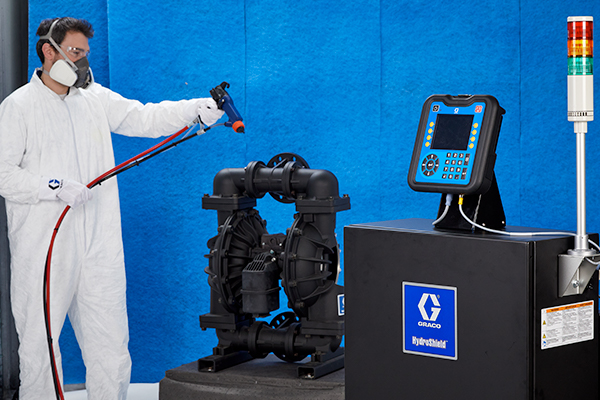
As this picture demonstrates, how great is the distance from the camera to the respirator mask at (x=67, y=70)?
2.83 metres

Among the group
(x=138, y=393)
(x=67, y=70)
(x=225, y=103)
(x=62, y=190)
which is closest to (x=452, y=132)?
(x=225, y=103)

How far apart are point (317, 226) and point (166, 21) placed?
1.52m

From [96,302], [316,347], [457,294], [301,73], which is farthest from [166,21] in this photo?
[457,294]

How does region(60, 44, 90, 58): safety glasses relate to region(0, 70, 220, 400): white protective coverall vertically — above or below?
above

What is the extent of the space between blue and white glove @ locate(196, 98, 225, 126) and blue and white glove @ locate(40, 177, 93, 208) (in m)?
0.56

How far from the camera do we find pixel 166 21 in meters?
3.43

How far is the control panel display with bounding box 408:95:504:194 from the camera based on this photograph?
154 cm

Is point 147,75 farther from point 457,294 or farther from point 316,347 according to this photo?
point 457,294

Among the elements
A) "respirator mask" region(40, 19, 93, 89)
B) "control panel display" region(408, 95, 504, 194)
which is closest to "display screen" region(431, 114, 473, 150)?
"control panel display" region(408, 95, 504, 194)

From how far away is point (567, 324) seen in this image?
152 cm

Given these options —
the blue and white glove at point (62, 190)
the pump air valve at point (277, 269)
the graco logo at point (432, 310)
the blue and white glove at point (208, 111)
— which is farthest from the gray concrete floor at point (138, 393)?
the graco logo at point (432, 310)

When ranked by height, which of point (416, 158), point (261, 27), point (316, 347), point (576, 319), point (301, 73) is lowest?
point (316, 347)

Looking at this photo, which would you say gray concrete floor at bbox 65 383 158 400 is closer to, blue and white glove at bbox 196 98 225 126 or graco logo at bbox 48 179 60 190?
graco logo at bbox 48 179 60 190

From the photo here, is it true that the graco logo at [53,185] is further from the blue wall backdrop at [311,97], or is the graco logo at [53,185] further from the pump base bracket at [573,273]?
the pump base bracket at [573,273]
